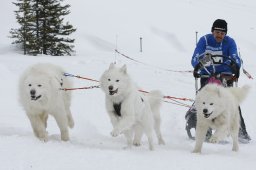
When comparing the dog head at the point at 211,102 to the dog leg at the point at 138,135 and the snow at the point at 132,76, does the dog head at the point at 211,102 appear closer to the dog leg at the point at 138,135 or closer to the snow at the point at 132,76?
the snow at the point at 132,76

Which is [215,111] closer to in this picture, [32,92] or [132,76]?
[32,92]

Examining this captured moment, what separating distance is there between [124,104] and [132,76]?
8400mm

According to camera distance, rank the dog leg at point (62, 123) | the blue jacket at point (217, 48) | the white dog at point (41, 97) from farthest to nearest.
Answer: the blue jacket at point (217, 48)
the dog leg at point (62, 123)
the white dog at point (41, 97)

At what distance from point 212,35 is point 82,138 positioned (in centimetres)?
251

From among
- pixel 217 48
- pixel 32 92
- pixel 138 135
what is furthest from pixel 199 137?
pixel 32 92

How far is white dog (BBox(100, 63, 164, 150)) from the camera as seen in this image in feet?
18.3

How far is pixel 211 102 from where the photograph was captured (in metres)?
5.78

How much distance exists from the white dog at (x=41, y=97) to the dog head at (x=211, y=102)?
1802mm

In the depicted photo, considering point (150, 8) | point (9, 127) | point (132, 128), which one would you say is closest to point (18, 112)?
point (9, 127)

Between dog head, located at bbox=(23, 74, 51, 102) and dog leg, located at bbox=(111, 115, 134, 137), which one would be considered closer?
dog leg, located at bbox=(111, 115, 134, 137)

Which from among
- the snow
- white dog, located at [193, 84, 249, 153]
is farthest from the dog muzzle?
the snow

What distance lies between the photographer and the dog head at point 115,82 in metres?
5.56

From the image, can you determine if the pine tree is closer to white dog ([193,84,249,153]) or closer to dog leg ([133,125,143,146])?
dog leg ([133,125,143,146])

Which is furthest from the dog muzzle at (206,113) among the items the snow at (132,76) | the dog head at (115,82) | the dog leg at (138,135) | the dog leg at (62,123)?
the dog leg at (62,123)
